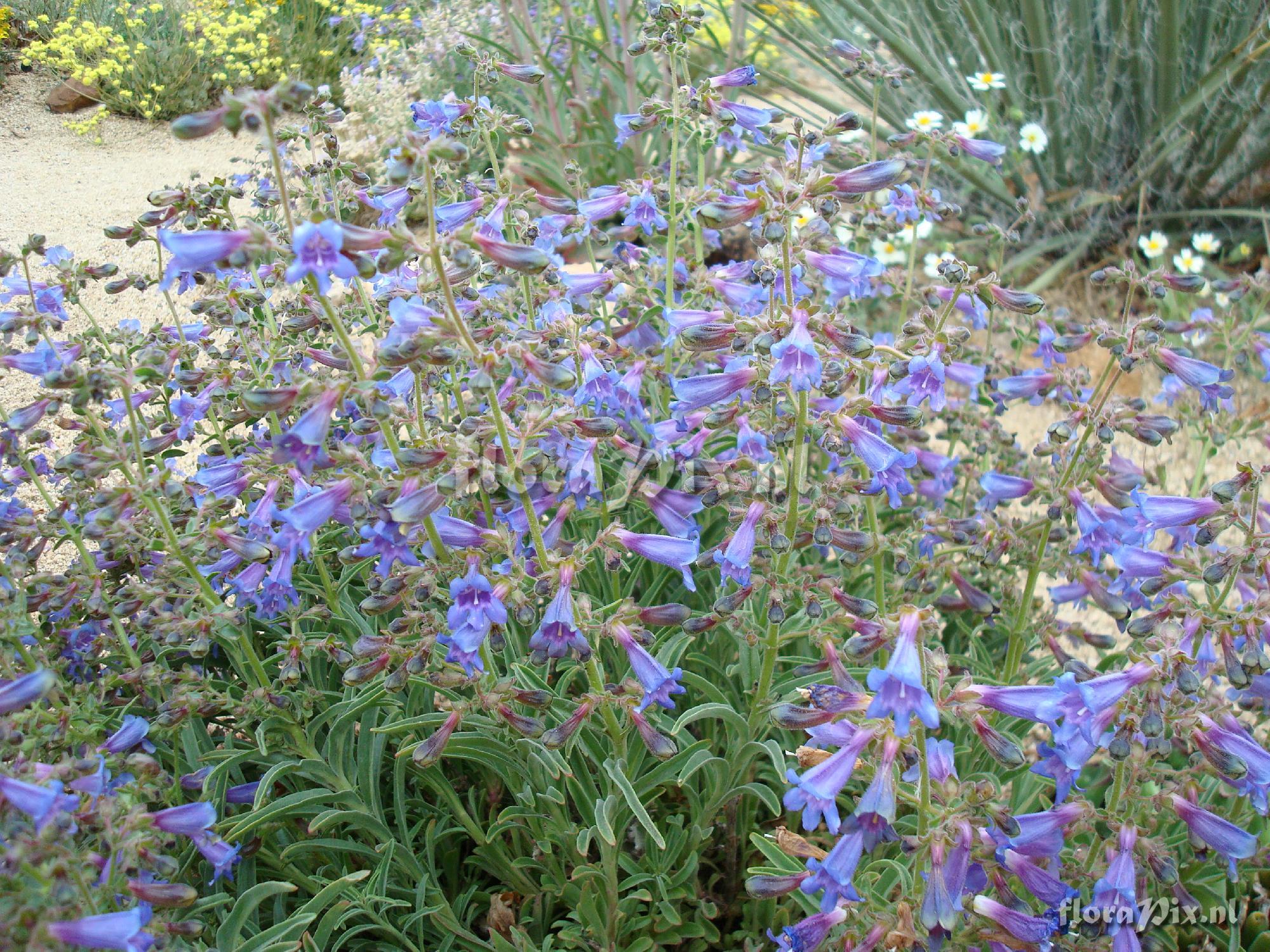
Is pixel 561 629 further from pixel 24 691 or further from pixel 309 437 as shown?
pixel 24 691

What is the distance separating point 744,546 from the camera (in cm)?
218

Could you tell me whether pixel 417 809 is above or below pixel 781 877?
below

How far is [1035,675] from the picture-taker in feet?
10.8

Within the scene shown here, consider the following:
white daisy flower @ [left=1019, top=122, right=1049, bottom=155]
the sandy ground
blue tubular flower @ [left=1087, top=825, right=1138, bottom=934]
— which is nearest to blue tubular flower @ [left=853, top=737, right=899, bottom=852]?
blue tubular flower @ [left=1087, top=825, right=1138, bottom=934]

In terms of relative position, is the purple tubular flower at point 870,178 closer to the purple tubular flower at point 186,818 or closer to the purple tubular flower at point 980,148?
the purple tubular flower at point 980,148

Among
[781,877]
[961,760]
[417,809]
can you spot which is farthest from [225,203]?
[961,760]

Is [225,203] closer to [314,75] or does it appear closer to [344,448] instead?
[344,448]

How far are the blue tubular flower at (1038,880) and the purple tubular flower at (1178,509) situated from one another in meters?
0.88

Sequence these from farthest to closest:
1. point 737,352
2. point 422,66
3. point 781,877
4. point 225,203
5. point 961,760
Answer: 1. point 422,66
2. point 961,760
3. point 225,203
4. point 737,352
5. point 781,877

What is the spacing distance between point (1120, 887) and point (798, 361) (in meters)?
1.27

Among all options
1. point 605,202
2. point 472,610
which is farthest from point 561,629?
point 605,202

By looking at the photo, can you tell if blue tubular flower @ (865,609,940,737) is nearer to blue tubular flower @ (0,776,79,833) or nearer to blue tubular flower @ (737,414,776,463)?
blue tubular flower @ (737,414,776,463)

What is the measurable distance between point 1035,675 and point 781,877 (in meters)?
1.65

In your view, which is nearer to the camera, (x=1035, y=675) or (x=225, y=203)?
(x=225, y=203)
